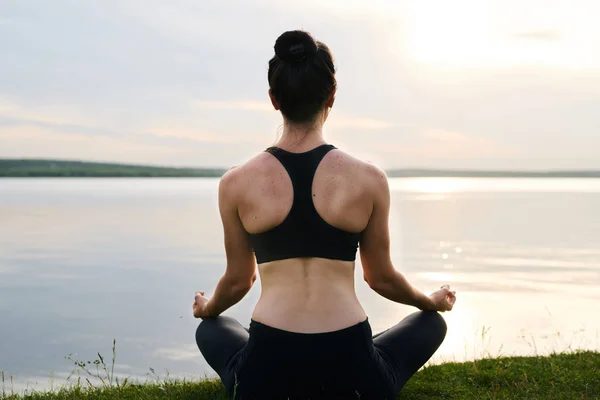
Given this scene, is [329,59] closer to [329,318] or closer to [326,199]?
[326,199]

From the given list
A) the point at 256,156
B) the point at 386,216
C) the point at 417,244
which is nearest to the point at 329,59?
the point at 256,156

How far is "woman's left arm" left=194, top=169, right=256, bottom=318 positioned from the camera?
135 inches

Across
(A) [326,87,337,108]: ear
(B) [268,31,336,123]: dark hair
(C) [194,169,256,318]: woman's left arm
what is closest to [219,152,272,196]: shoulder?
(C) [194,169,256,318]: woman's left arm

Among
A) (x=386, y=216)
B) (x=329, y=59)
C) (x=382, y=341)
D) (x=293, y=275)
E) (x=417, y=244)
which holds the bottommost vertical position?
(x=417, y=244)

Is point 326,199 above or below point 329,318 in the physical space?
above

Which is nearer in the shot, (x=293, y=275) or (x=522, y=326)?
(x=293, y=275)

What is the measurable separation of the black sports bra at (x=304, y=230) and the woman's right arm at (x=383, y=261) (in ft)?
0.64

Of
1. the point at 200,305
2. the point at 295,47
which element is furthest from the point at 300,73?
the point at 200,305

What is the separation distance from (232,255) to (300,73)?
105 cm

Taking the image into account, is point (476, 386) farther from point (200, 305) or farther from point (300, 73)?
point (300, 73)

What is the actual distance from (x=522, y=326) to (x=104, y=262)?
1167cm

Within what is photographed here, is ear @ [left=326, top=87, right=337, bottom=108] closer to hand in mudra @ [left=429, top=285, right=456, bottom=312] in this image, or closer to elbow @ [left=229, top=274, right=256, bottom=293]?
elbow @ [left=229, top=274, right=256, bottom=293]

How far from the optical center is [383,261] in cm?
357

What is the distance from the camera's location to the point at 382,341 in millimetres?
3797
